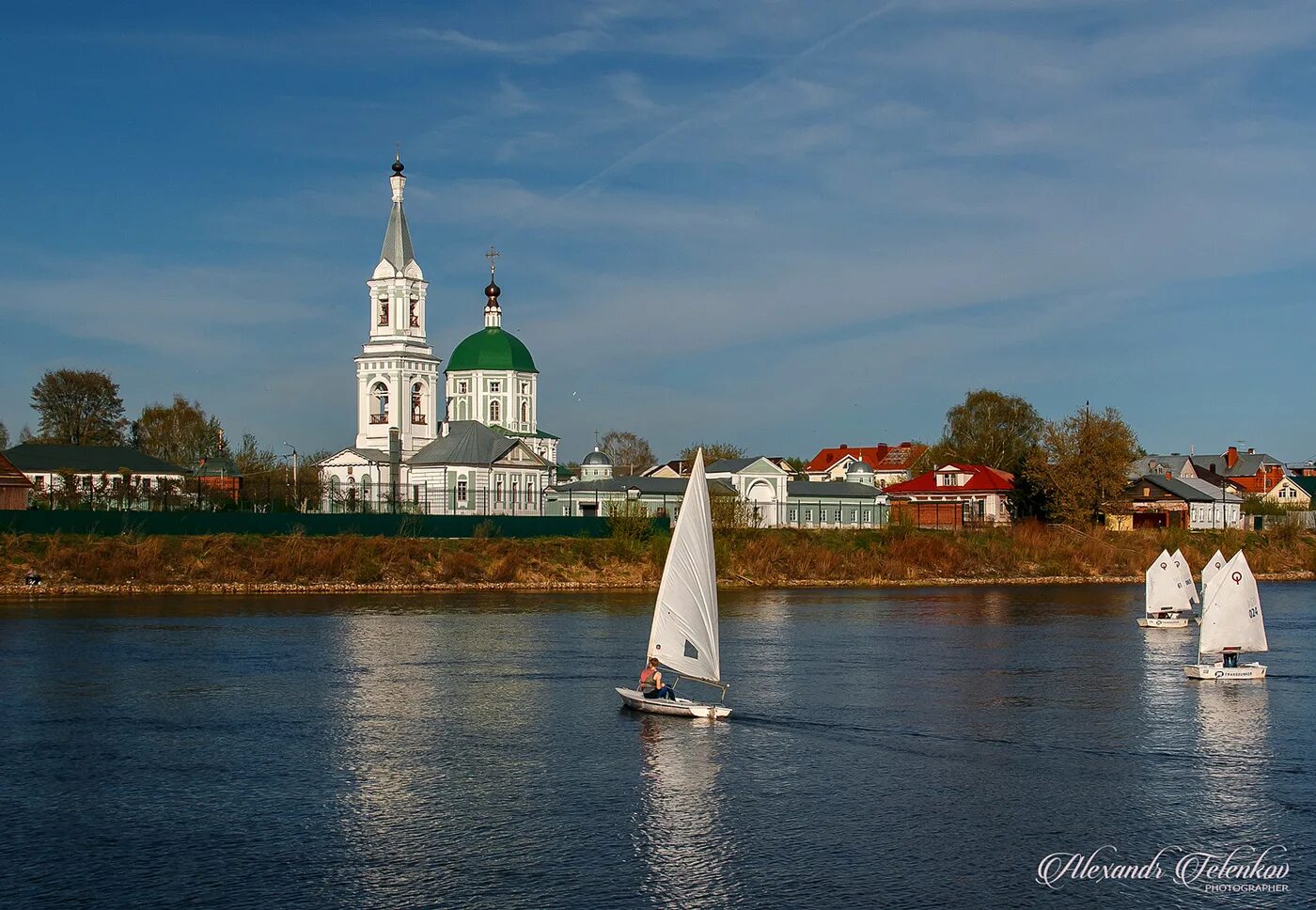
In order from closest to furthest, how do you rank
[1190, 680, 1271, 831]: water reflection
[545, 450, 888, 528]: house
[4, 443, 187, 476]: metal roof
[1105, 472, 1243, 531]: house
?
[1190, 680, 1271, 831]: water reflection < [4, 443, 187, 476]: metal roof < [545, 450, 888, 528]: house < [1105, 472, 1243, 531]: house

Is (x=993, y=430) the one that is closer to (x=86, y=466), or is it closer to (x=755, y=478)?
(x=755, y=478)

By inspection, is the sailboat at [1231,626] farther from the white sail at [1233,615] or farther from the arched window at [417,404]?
the arched window at [417,404]

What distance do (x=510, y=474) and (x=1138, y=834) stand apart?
319 ft

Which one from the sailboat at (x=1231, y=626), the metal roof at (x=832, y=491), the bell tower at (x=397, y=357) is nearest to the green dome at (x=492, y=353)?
the bell tower at (x=397, y=357)

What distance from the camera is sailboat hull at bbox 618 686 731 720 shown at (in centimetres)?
3797

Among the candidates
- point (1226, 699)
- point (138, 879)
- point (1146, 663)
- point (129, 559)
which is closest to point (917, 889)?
point (138, 879)

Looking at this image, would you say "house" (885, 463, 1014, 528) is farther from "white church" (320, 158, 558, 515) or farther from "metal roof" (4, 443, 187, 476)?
"metal roof" (4, 443, 187, 476)

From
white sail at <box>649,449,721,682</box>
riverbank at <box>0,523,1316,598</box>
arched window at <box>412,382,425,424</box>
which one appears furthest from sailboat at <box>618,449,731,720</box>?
arched window at <box>412,382,425,424</box>

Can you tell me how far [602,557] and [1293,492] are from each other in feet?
365

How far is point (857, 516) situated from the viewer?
13062 cm

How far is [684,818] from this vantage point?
92.5 feet

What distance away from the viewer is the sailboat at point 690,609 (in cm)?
3809

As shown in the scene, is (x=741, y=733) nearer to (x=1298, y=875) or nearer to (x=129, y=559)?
(x=1298, y=875)

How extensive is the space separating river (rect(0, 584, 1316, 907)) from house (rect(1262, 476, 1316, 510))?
118409 millimetres
